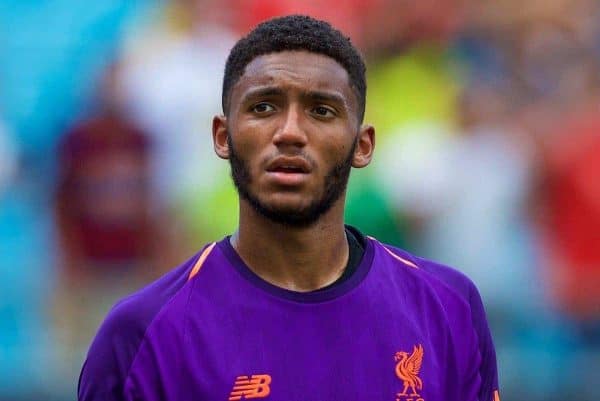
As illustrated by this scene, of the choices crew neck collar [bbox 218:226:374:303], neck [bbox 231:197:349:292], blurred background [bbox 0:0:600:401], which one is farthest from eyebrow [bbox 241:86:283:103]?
blurred background [bbox 0:0:600:401]

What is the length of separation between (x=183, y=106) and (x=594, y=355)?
101 inches

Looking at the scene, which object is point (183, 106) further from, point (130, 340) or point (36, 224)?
point (130, 340)

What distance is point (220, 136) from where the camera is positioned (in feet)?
8.71

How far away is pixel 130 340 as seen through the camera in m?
2.36

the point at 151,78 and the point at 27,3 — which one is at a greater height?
the point at 27,3

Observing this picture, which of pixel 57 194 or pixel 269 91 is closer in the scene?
pixel 269 91

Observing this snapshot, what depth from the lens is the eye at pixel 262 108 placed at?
8.11ft

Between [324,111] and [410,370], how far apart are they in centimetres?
62

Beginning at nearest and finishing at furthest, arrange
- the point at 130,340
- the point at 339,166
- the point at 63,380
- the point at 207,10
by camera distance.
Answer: the point at 130,340, the point at 339,166, the point at 63,380, the point at 207,10

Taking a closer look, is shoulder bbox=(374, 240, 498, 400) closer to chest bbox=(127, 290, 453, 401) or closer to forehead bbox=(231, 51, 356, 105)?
chest bbox=(127, 290, 453, 401)

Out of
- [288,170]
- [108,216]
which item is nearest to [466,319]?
[288,170]

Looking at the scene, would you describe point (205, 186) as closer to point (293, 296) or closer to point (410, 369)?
point (293, 296)

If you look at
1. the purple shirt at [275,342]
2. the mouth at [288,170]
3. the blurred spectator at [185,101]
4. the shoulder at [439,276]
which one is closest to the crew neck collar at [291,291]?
the purple shirt at [275,342]

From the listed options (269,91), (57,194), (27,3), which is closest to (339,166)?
(269,91)
